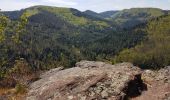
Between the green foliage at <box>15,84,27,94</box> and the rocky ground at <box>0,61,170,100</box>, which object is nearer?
the rocky ground at <box>0,61,170,100</box>

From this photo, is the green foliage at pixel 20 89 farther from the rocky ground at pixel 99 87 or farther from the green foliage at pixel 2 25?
the green foliage at pixel 2 25

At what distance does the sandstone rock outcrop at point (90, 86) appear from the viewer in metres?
21.1

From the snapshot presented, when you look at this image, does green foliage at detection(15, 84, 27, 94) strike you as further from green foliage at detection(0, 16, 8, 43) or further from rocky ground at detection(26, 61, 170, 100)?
green foliage at detection(0, 16, 8, 43)

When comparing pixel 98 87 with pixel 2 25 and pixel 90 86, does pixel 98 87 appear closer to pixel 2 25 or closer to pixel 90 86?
pixel 90 86

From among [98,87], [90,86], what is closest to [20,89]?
[90,86]

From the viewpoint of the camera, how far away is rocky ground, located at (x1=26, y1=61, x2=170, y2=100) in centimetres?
2116

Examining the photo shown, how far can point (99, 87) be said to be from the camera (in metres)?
21.8

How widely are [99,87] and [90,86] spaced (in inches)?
25.3

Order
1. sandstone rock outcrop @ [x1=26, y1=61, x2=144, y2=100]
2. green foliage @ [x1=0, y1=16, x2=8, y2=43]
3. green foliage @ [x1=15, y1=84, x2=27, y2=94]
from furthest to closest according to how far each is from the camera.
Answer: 1. green foliage @ [x1=15, y1=84, x2=27, y2=94]
2. sandstone rock outcrop @ [x1=26, y1=61, x2=144, y2=100]
3. green foliage @ [x1=0, y1=16, x2=8, y2=43]

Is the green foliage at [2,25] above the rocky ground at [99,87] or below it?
above

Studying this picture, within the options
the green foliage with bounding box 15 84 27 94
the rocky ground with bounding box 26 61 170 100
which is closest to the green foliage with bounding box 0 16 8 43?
the green foliage with bounding box 15 84 27 94

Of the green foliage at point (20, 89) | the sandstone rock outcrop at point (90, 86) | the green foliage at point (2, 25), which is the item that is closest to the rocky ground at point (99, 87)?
the sandstone rock outcrop at point (90, 86)

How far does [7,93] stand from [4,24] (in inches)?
280

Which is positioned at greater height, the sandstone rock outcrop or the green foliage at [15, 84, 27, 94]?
the sandstone rock outcrop
